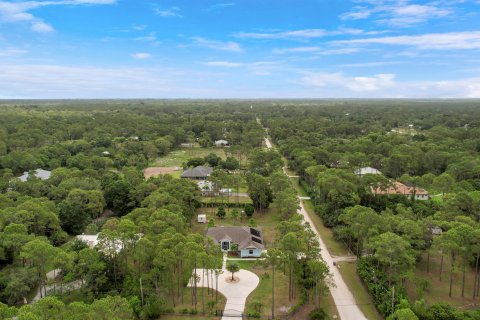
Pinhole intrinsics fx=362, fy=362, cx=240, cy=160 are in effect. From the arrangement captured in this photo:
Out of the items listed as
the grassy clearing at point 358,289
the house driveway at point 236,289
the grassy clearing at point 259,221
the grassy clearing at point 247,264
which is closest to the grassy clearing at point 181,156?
the grassy clearing at point 259,221

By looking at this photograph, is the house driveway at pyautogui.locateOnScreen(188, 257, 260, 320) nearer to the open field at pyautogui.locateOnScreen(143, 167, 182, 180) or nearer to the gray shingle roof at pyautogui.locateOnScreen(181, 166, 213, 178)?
the gray shingle roof at pyautogui.locateOnScreen(181, 166, 213, 178)

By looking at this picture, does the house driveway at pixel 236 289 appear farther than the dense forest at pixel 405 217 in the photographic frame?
No

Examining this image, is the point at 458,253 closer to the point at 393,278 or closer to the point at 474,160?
the point at 393,278

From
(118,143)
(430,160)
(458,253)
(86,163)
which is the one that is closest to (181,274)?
(458,253)

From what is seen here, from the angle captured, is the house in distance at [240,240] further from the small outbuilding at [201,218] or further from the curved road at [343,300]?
the curved road at [343,300]

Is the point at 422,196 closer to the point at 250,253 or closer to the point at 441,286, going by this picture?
the point at 441,286

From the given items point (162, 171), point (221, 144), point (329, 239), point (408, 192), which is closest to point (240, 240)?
point (329, 239)

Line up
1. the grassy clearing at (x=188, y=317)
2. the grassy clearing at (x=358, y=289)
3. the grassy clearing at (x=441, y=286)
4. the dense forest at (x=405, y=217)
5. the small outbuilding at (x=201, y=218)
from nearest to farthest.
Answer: the grassy clearing at (x=188, y=317) < the grassy clearing at (x=358, y=289) < the dense forest at (x=405, y=217) < the grassy clearing at (x=441, y=286) < the small outbuilding at (x=201, y=218)
